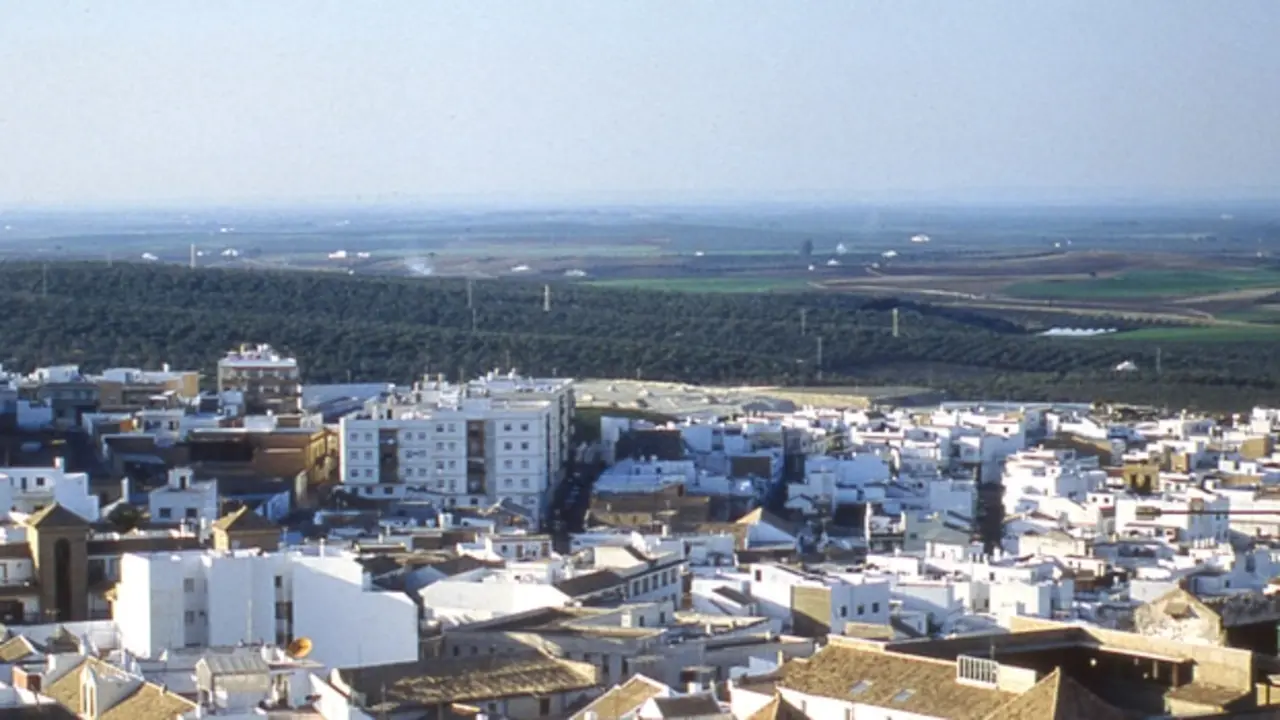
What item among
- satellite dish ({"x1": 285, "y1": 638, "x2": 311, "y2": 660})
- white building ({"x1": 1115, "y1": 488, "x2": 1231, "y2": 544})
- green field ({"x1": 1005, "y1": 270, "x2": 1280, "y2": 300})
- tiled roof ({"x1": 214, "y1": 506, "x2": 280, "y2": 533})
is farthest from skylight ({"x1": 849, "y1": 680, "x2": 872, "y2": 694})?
green field ({"x1": 1005, "y1": 270, "x2": 1280, "y2": 300})

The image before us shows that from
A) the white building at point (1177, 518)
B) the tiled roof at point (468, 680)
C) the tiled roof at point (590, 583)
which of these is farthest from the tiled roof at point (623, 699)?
the white building at point (1177, 518)

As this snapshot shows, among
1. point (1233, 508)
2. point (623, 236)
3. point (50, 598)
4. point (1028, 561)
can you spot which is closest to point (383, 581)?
point (50, 598)

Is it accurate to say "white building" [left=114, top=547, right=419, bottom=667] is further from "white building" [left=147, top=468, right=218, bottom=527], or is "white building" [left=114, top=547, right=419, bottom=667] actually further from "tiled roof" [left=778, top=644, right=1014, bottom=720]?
"white building" [left=147, top=468, right=218, bottom=527]

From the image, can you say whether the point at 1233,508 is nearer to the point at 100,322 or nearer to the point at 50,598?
the point at 50,598

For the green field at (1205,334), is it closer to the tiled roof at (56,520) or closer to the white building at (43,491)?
the white building at (43,491)

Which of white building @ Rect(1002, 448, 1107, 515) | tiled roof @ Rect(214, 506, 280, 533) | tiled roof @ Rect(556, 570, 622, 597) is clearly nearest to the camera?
tiled roof @ Rect(556, 570, 622, 597)

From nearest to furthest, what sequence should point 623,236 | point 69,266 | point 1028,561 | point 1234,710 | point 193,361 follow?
point 1234,710, point 1028,561, point 193,361, point 69,266, point 623,236

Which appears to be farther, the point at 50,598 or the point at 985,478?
the point at 985,478
